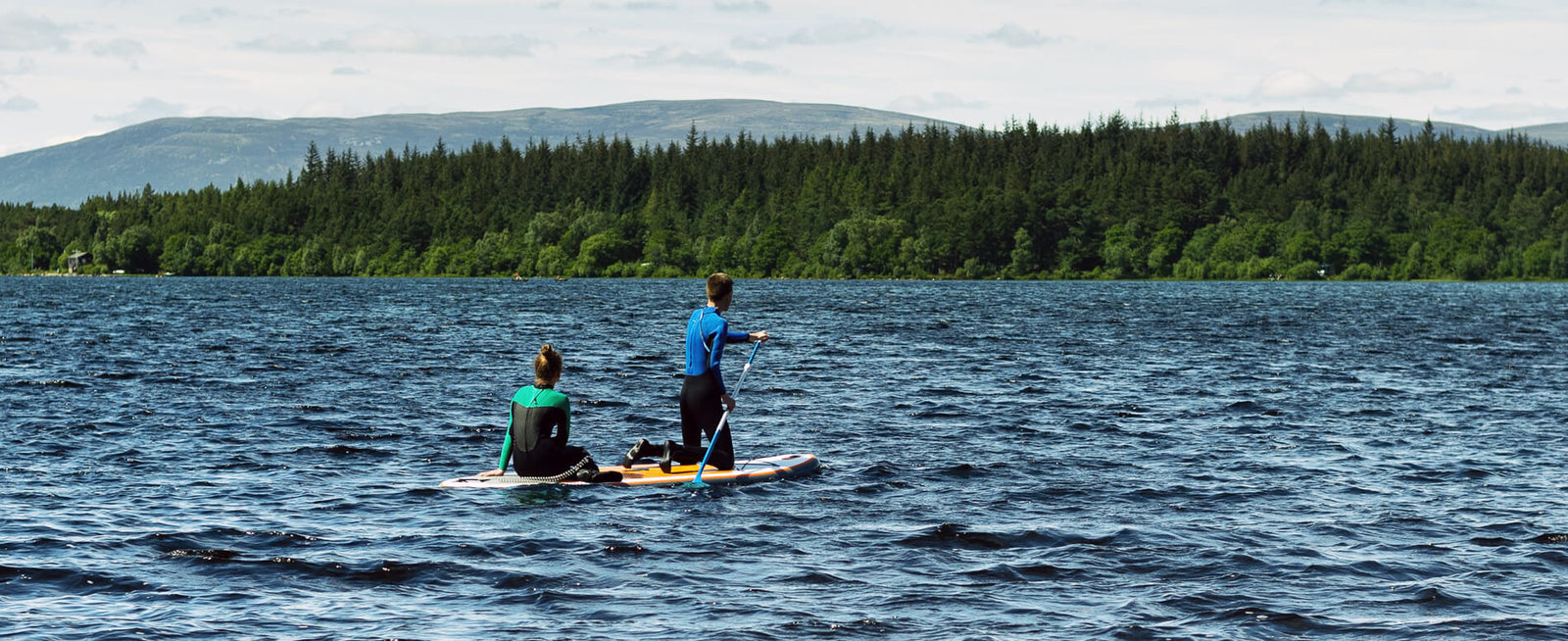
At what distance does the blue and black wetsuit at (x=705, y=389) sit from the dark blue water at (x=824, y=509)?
641 millimetres

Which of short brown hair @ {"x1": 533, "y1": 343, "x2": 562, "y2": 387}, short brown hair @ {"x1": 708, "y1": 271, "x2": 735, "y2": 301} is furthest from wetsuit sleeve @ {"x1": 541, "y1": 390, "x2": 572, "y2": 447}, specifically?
short brown hair @ {"x1": 708, "y1": 271, "x2": 735, "y2": 301}

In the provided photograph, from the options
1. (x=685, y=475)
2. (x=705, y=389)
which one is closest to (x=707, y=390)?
(x=705, y=389)

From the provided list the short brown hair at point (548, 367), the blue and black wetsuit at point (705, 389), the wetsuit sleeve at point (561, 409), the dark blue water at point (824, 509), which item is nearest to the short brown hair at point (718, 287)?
the blue and black wetsuit at point (705, 389)

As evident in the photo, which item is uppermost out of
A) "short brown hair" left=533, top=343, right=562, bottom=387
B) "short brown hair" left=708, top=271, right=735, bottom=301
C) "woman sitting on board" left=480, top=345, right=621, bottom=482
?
"short brown hair" left=708, top=271, right=735, bottom=301

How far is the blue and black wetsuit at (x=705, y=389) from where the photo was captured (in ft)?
68.8

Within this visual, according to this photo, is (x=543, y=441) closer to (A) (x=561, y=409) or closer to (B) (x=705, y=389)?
(A) (x=561, y=409)

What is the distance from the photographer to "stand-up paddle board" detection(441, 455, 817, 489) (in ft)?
69.1

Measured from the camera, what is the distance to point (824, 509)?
Result: 20.1 meters

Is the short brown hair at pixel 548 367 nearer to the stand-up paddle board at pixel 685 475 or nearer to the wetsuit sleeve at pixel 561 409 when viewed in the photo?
the wetsuit sleeve at pixel 561 409

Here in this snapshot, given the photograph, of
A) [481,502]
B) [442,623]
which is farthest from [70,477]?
[442,623]

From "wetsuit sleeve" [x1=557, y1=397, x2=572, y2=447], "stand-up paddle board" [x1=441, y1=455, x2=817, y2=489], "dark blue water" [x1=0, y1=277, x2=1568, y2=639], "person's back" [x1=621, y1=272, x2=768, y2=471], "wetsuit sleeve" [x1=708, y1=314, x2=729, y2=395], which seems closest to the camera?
"dark blue water" [x1=0, y1=277, x2=1568, y2=639]

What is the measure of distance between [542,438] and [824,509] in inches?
162

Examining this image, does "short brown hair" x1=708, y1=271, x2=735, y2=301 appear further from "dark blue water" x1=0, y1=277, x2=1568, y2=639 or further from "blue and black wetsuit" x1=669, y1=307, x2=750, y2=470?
"dark blue water" x1=0, y1=277, x2=1568, y2=639

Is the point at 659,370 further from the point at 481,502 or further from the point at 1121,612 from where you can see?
the point at 1121,612
